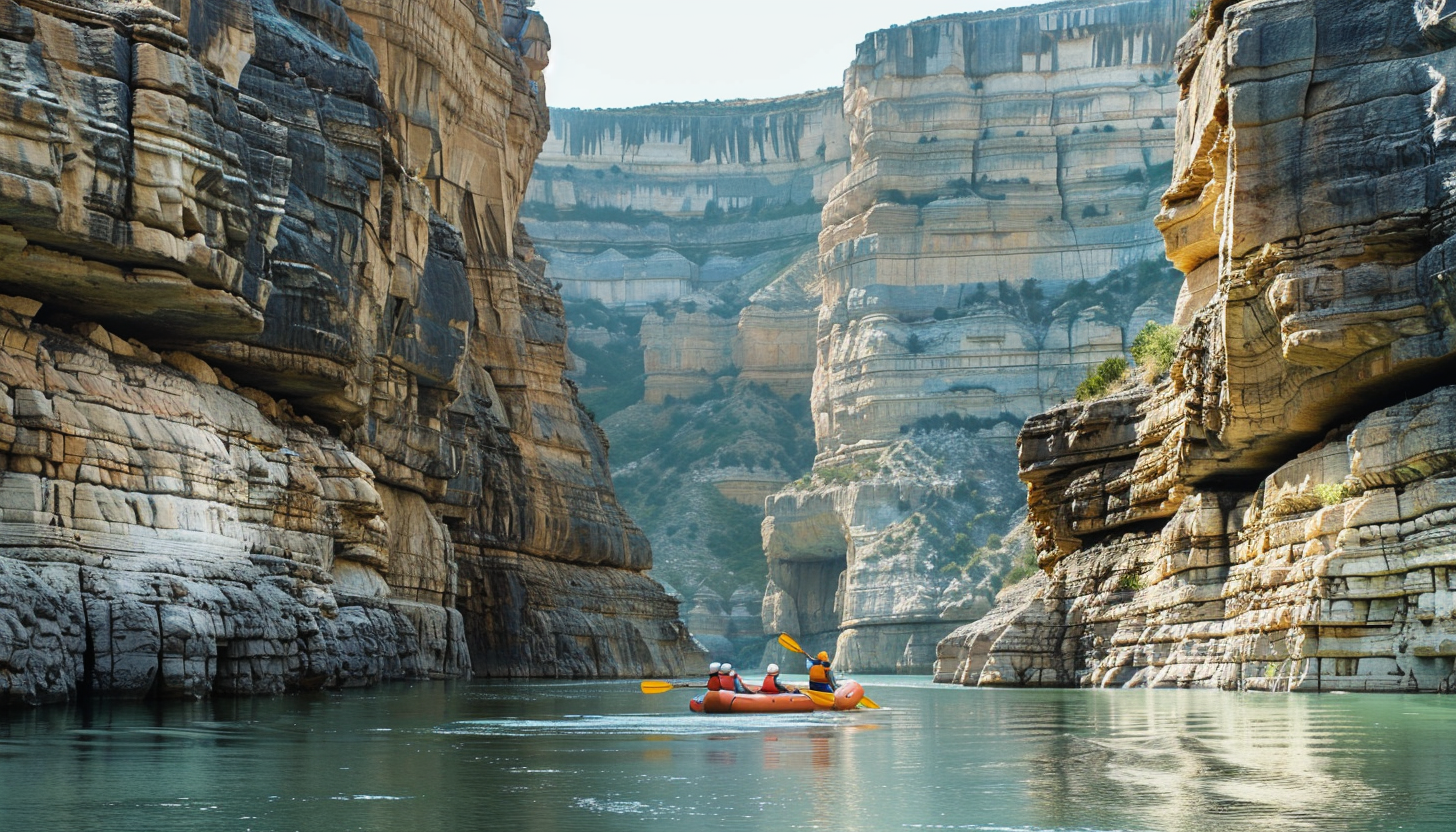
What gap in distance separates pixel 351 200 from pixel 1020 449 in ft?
72.7

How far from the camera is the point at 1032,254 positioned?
14550 centimetres

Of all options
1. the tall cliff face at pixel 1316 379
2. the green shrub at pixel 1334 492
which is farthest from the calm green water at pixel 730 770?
the green shrub at pixel 1334 492

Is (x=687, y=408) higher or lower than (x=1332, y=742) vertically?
higher

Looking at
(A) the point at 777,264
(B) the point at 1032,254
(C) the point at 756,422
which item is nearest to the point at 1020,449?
(B) the point at 1032,254

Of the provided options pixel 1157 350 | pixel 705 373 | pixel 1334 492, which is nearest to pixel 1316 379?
pixel 1334 492

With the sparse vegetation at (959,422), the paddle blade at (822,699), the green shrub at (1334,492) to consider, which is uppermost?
the sparse vegetation at (959,422)

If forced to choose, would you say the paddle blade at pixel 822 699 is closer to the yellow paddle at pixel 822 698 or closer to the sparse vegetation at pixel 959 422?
the yellow paddle at pixel 822 698

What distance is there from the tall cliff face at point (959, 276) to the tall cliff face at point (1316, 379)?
8562cm

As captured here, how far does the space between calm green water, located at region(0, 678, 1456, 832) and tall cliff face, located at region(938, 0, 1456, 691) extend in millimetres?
3023

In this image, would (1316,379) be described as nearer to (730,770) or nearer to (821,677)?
(821,677)

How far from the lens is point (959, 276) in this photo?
146m

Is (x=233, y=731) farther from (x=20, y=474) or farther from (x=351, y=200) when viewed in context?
(x=351, y=200)

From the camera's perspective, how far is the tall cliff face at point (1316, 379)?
103 ft

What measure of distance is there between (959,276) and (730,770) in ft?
425
